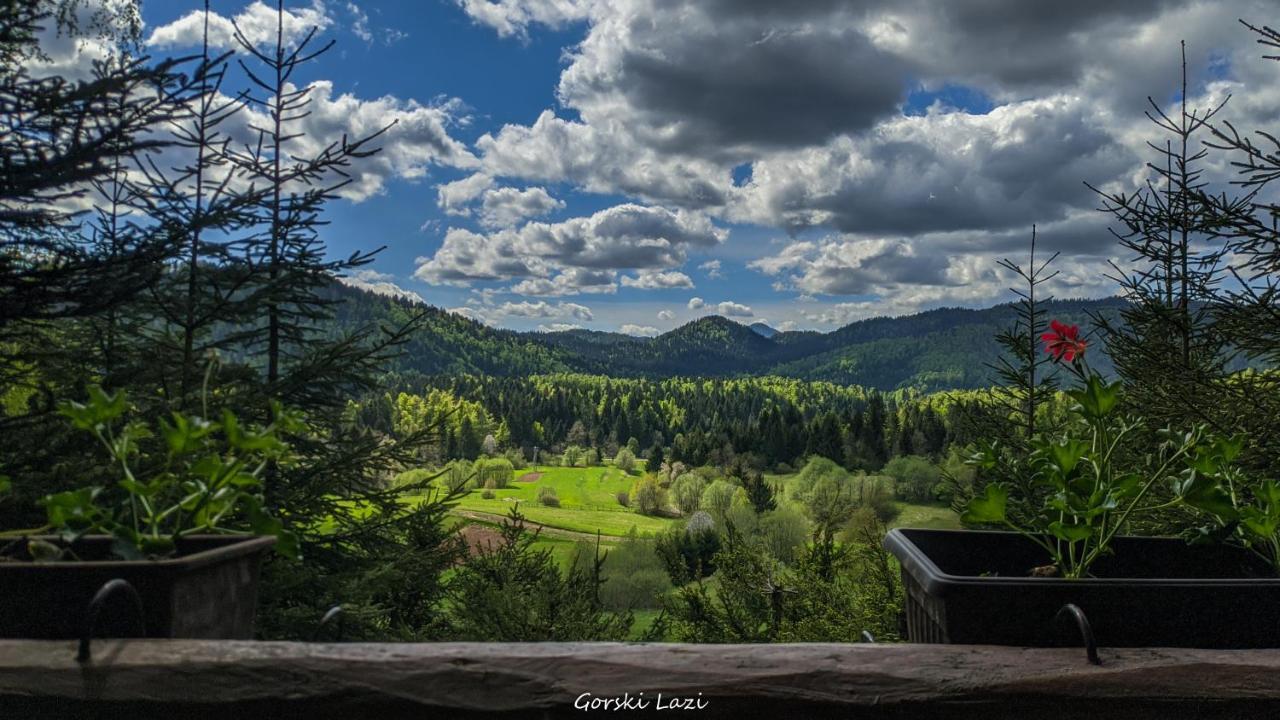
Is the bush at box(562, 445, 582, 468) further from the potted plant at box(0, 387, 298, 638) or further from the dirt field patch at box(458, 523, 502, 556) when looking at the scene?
the potted plant at box(0, 387, 298, 638)

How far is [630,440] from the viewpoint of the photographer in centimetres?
8450

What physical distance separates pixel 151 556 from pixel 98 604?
0.48 ft

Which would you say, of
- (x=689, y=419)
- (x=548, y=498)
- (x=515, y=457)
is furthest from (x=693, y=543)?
(x=689, y=419)

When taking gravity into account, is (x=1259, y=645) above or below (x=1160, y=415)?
below

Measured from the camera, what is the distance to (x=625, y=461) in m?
77.2

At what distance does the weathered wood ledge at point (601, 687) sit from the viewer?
0.85 metres

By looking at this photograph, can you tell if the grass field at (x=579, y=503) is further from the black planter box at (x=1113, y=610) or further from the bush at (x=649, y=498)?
the black planter box at (x=1113, y=610)

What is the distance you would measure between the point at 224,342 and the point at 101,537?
2.81m

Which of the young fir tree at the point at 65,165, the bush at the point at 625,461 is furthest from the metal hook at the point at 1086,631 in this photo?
the bush at the point at 625,461

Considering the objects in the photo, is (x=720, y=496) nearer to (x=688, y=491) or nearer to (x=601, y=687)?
(x=688, y=491)

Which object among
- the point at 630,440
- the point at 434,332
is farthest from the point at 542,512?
the point at 434,332

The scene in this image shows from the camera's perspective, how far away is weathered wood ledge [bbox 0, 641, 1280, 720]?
33.4 inches

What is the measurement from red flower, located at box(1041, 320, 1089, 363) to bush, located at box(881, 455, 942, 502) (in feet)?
104

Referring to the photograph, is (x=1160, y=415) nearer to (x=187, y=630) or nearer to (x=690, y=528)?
(x=187, y=630)
